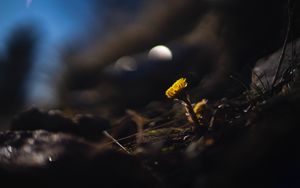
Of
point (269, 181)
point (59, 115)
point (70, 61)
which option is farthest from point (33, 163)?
point (70, 61)

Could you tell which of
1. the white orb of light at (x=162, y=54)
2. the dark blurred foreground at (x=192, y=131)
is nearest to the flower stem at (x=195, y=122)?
the dark blurred foreground at (x=192, y=131)

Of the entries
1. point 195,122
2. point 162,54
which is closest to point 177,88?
point 195,122

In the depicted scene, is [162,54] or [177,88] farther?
[162,54]

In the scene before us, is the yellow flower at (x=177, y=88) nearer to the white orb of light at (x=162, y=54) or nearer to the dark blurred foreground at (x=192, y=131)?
the dark blurred foreground at (x=192, y=131)

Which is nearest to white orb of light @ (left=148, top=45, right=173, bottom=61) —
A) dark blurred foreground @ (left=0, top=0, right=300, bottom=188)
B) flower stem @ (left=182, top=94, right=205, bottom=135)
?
dark blurred foreground @ (left=0, top=0, right=300, bottom=188)

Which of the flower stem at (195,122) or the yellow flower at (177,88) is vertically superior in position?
the yellow flower at (177,88)

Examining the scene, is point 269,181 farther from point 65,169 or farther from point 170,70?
point 170,70

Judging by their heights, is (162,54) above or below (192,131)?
above

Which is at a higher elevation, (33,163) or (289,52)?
(289,52)

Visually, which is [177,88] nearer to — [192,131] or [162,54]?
[192,131]

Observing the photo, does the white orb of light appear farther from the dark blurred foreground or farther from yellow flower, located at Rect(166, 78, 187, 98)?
yellow flower, located at Rect(166, 78, 187, 98)

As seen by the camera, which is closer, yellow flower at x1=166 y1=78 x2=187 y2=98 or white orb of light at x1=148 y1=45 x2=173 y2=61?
yellow flower at x1=166 y1=78 x2=187 y2=98
